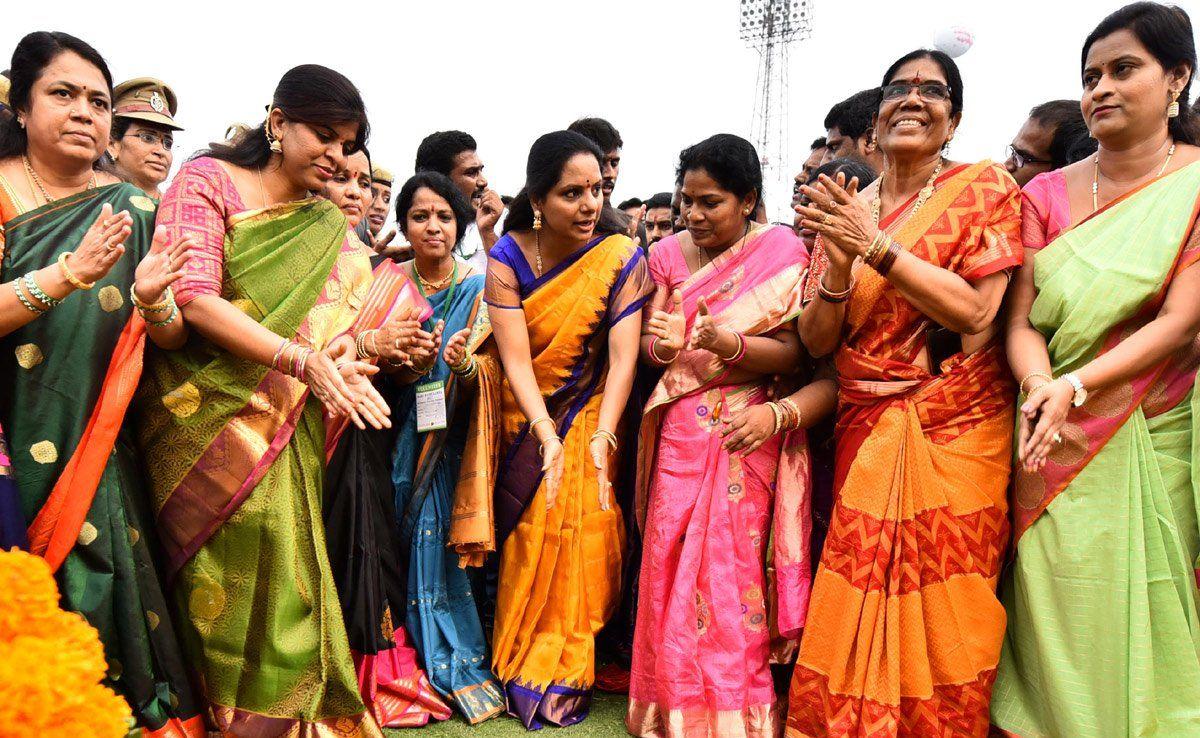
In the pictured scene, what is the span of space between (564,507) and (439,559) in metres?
0.65

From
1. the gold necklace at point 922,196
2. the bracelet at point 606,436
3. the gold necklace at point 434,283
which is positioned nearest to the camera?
the gold necklace at point 922,196

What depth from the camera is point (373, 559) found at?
3.42m

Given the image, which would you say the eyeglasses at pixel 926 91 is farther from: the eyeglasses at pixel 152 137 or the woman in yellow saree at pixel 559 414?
the eyeglasses at pixel 152 137

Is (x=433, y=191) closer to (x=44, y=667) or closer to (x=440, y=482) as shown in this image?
(x=440, y=482)

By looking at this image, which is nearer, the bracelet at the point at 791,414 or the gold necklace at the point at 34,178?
the gold necklace at the point at 34,178

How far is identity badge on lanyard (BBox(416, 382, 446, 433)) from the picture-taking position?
3688 mm

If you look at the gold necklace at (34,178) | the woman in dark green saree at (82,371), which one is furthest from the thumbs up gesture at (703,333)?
the gold necklace at (34,178)

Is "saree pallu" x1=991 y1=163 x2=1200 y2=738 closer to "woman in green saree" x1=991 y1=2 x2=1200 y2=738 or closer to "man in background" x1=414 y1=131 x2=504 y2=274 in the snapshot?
"woman in green saree" x1=991 y1=2 x2=1200 y2=738

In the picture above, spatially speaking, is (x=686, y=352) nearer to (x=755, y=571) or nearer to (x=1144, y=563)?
(x=755, y=571)

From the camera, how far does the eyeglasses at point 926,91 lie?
305 centimetres

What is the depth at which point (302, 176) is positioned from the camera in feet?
10.2

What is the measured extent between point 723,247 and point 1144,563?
6.24 feet

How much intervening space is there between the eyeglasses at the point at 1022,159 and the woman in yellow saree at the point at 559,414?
203 centimetres

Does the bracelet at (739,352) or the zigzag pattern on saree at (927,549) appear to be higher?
the bracelet at (739,352)
